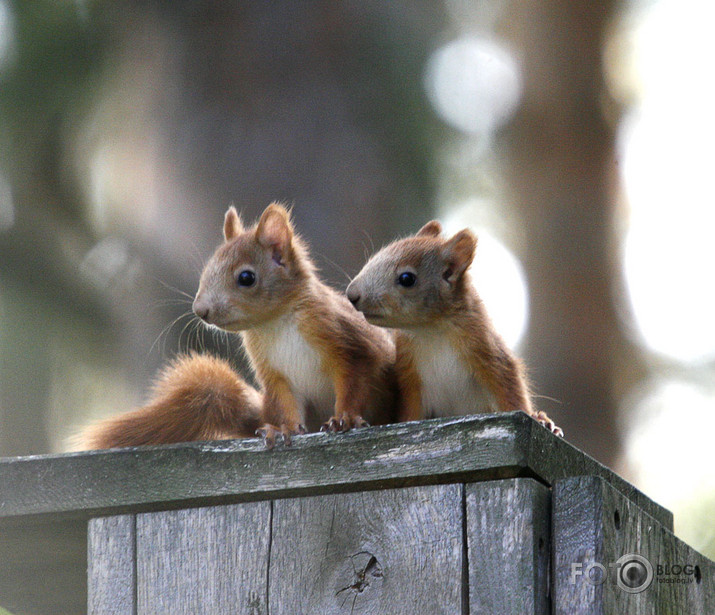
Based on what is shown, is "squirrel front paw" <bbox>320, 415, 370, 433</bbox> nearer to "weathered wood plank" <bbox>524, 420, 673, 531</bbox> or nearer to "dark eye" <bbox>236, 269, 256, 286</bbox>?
"weathered wood plank" <bbox>524, 420, 673, 531</bbox>

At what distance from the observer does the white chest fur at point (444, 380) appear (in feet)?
9.28

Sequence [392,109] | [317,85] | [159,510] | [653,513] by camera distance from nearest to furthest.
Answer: [159,510] < [653,513] < [317,85] < [392,109]

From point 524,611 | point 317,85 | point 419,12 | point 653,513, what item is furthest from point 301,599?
point 419,12

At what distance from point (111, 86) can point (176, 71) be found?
0.77 metres

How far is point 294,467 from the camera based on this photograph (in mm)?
2086

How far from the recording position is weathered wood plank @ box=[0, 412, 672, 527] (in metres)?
1.91

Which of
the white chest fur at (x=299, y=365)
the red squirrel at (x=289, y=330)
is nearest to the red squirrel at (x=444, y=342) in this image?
the red squirrel at (x=289, y=330)

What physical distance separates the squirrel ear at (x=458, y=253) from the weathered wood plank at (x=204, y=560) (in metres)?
1.02

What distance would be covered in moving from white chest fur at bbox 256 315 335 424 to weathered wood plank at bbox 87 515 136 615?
842mm

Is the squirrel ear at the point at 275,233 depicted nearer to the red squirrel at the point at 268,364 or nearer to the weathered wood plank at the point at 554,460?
the red squirrel at the point at 268,364

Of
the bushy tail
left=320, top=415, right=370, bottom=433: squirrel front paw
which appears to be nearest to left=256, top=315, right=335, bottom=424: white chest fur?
the bushy tail

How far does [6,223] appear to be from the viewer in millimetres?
5656

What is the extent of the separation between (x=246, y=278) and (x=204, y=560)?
1002mm

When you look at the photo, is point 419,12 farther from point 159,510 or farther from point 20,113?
point 159,510
